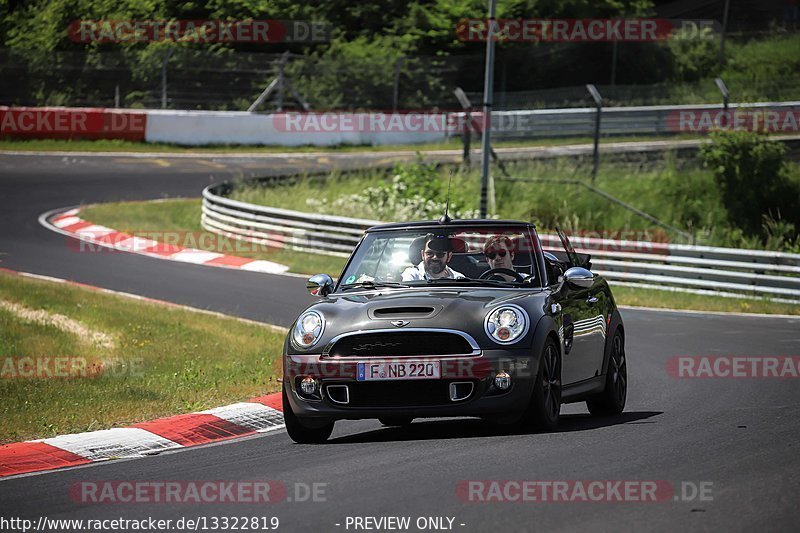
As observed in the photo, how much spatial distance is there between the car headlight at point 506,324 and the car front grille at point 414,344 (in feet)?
0.60

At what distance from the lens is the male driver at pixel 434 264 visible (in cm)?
954

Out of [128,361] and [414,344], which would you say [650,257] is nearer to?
[128,361]

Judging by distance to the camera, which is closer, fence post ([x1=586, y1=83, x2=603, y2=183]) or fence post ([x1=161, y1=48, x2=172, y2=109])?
fence post ([x1=586, y1=83, x2=603, y2=183])

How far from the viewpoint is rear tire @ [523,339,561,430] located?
858 centimetres

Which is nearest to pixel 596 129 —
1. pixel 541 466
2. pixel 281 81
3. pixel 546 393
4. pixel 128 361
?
pixel 281 81

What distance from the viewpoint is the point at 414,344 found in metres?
8.47

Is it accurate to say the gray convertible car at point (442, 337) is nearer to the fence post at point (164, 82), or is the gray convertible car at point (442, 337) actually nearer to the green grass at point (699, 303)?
the green grass at point (699, 303)

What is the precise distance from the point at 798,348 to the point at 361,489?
30.9ft

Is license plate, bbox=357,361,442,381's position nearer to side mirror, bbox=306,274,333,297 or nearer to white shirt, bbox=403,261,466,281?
white shirt, bbox=403,261,466,281

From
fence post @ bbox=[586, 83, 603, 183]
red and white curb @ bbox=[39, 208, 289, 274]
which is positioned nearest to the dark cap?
red and white curb @ bbox=[39, 208, 289, 274]

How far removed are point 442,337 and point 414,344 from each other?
17cm

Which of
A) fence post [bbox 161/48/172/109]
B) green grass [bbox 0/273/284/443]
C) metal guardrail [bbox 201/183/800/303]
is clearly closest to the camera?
green grass [bbox 0/273/284/443]

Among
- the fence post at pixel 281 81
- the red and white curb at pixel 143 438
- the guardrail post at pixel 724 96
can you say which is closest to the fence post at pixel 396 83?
the fence post at pixel 281 81

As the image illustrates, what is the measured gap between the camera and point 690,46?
5247 cm
